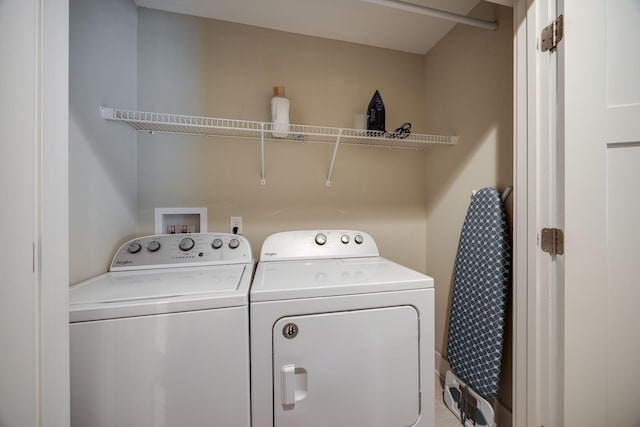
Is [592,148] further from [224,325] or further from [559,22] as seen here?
[224,325]

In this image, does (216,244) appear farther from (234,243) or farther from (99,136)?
(99,136)

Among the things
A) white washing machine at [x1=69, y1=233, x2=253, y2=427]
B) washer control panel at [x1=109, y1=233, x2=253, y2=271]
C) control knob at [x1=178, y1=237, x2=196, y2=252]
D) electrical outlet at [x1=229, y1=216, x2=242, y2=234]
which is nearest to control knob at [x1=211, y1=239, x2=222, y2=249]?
washer control panel at [x1=109, y1=233, x2=253, y2=271]

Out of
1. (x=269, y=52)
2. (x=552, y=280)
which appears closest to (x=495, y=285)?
(x=552, y=280)

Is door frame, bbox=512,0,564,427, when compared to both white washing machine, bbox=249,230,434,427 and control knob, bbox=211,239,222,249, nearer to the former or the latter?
white washing machine, bbox=249,230,434,427

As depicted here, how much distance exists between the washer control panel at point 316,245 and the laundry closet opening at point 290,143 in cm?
21

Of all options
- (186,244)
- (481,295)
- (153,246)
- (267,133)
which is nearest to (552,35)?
(481,295)

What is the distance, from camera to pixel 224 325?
827 millimetres

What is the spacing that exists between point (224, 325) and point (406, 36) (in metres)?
2.25

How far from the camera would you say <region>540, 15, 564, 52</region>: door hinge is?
97 cm

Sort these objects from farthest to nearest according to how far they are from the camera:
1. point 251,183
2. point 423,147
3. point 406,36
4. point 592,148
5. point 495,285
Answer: point 423,147
point 406,36
point 251,183
point 495,285
point 592,148

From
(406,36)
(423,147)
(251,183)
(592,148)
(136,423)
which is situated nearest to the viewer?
(136,423)

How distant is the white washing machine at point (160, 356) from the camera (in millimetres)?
742

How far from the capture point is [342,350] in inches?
36.9

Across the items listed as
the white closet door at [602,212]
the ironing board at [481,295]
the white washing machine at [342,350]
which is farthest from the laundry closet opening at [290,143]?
the white washing machine at [342,350]
